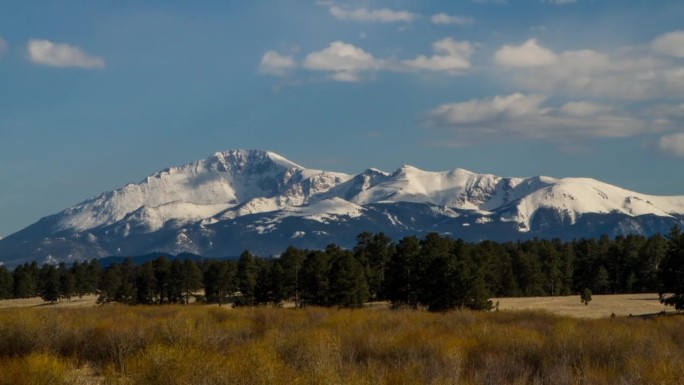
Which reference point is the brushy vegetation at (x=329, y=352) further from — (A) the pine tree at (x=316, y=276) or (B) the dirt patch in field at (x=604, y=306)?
(A) the pine tree at (x=316, y=276)

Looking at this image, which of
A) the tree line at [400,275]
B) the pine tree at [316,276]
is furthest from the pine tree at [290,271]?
the pine tree at [316,276]

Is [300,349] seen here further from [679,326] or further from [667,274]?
[667,274]

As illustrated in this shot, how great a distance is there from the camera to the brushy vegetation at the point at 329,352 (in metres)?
15.1

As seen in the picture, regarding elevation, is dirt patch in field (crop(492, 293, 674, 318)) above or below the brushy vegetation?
below

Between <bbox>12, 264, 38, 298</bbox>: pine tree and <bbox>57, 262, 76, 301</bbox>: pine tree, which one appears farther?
<bbox>12, 264, 38, 298</bbox>: pine tree

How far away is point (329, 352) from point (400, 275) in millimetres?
57010

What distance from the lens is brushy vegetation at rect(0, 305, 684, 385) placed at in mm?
15102

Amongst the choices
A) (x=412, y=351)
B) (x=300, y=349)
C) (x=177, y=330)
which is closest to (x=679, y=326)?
(x=412, y=351)

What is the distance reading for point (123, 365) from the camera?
19328 mm

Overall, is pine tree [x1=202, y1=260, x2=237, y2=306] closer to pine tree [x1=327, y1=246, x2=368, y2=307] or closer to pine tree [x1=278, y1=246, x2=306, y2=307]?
pine tree [x1=278, y1=246, x2=306, y2=307]

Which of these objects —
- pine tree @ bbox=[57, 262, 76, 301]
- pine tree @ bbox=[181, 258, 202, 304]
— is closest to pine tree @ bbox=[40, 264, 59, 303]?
pine tree @ bbox=[57, 262, 76, 301]

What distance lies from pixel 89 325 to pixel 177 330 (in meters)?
6.46

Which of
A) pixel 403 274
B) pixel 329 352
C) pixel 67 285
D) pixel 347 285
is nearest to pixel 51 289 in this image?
pixel 67 285

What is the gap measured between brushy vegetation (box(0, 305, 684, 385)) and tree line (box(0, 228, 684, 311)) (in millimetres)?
29378
